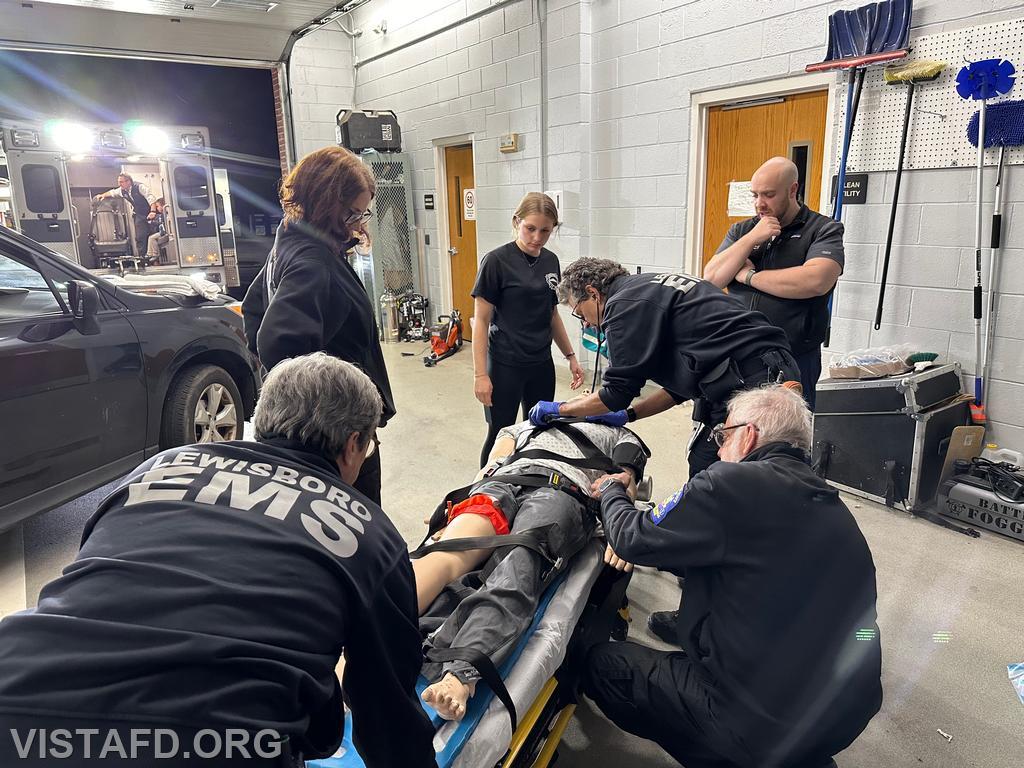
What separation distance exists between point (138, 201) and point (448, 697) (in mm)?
8365

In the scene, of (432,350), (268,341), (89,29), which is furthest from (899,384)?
(89,29)

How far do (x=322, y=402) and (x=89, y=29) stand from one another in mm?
6736

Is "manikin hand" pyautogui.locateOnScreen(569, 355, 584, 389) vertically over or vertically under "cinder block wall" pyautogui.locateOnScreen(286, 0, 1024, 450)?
under

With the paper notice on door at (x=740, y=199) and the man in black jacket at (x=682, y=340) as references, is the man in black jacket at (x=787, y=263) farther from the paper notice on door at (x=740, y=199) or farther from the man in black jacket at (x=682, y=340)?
the paper notice on door at (x=740, y=199)

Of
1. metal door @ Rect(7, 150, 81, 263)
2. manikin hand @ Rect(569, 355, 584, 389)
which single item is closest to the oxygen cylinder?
metal door @ Rect(7, 150, 81, 263)

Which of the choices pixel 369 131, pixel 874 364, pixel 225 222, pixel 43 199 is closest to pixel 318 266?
pixel 874 364

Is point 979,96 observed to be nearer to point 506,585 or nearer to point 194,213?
point 506,585

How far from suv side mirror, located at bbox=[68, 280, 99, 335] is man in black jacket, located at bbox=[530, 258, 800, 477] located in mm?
2088

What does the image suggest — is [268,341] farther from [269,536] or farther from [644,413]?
[644,413]

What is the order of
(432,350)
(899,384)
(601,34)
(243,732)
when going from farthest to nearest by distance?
(432,350), (601,34), (899,384), (243,732)

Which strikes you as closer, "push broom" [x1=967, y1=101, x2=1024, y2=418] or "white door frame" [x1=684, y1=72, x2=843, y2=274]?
"push broom" [x1=967, y1=101, x2=1024, y2=418]

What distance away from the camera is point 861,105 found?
11.6 ft

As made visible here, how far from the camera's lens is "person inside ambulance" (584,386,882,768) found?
4.37 feet

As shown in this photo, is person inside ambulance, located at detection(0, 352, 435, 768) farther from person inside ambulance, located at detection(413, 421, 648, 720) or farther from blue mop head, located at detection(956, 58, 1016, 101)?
blue mop head, located at detection(956, 58, 1016, 101)
